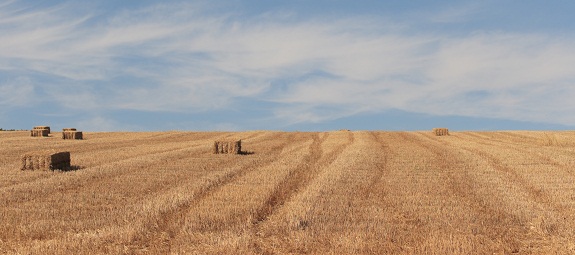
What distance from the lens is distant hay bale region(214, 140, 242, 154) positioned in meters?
27.1

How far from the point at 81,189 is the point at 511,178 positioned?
13298 millimetres

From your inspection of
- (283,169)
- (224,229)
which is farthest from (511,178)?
(224,229)

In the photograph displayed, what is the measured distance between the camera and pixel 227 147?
27.1 metres

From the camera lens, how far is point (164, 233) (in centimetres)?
1080

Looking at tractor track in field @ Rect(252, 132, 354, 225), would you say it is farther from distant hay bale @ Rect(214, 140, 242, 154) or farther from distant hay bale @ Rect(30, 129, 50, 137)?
distant hay bale @ Rect(30, 129, 50, 137)

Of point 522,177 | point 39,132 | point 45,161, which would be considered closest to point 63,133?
point 39,132

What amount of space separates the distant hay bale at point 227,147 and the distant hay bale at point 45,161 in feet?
25.0

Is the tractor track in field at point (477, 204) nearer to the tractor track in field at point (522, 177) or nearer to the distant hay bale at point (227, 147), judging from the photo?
the tractor track in field at point (522, 177)

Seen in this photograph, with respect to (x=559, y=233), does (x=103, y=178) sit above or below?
above

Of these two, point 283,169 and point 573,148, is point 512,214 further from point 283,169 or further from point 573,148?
point 573,148

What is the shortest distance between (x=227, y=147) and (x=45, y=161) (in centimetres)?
872

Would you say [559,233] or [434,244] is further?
[559,233]

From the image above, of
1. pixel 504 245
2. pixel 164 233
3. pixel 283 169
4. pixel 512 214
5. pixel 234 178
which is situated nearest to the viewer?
pixel 504 245

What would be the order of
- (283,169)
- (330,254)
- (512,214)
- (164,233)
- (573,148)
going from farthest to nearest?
(573,148)
(283,169)
(512,214)
(164,233)
(330,254)
